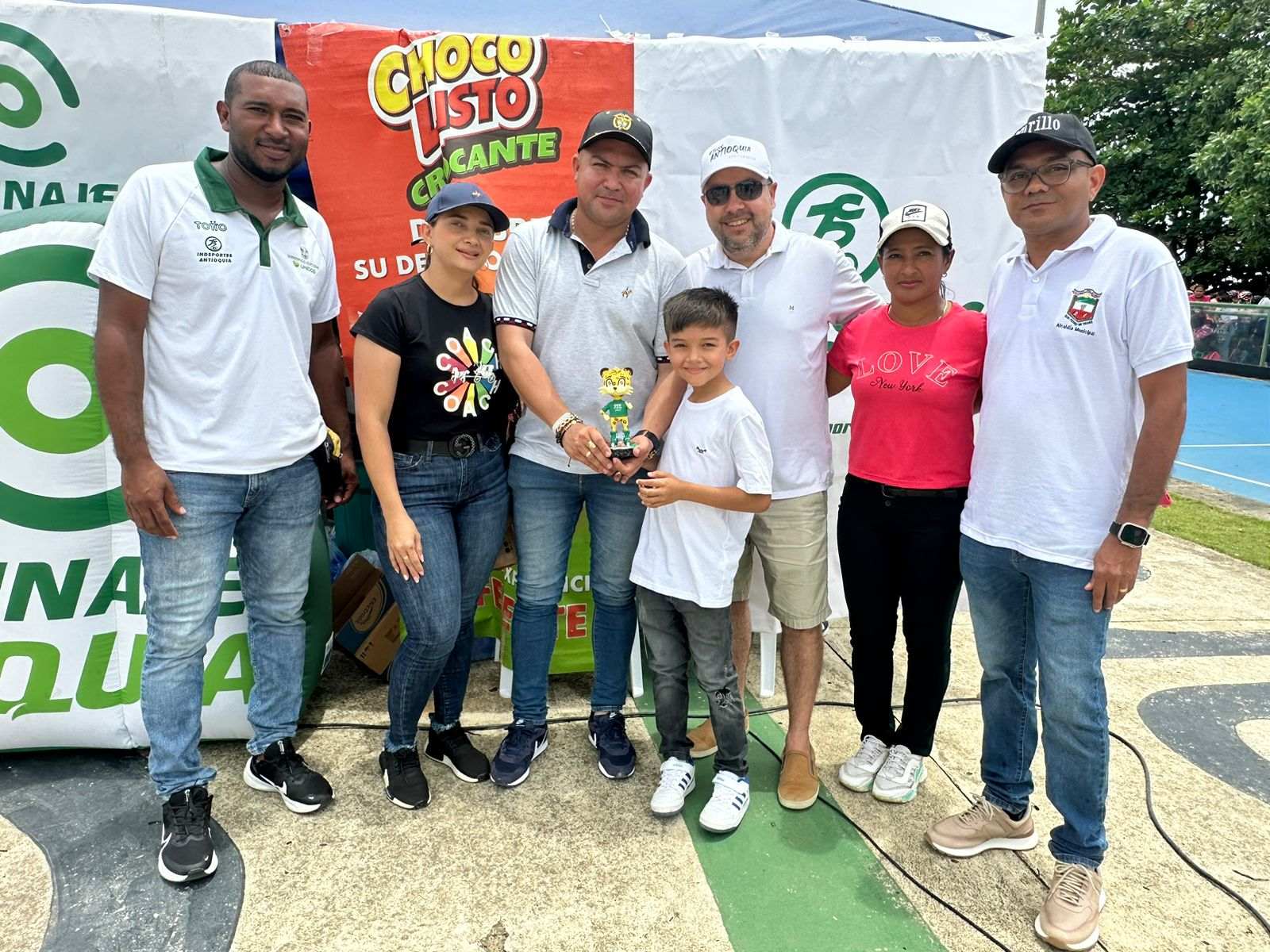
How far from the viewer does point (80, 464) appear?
265 centimetres

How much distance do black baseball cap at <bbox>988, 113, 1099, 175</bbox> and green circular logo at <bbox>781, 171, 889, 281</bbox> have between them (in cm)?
188

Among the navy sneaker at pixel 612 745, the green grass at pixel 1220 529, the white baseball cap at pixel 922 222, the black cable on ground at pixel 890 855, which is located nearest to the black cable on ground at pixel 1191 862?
the black cable on ground at pixel 890 855

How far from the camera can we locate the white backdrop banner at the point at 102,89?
3.32m

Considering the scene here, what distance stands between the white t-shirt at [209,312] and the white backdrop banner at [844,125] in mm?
2104

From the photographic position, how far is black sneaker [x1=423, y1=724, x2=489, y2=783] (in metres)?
2.79

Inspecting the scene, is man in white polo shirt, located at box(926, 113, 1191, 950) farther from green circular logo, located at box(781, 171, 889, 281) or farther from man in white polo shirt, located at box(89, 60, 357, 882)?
man in white polo shirt, located at box(89, 60, 357, 882)

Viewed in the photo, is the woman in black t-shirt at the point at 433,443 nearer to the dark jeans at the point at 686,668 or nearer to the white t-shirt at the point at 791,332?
the dark jeans at the point at 686,668

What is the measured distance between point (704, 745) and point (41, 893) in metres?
2.13

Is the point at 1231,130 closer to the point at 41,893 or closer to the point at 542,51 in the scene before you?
the point at 542,51

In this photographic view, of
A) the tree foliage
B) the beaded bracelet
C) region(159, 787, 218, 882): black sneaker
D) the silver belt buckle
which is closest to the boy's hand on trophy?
the beaded bracelet

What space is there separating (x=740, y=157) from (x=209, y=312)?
1.65m

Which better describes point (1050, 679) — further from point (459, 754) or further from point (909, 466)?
point (459, 754)

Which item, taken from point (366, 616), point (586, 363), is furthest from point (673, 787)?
point (366, 616)

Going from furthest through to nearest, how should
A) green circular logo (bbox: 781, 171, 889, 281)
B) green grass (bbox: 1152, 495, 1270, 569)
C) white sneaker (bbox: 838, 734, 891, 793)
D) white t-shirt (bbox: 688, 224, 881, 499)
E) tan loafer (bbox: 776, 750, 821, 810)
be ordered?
green grass (bbox: 1152, 495, 1270, 569), green circular logo (bbox: 781, 171, 889, 281), white sneaker (bbox: 838, 734, 891, 793), tan loafer (bbox: 776, 750, 821, 810), white t-shirt (bbox: 688, 224, 881, 499)
